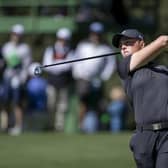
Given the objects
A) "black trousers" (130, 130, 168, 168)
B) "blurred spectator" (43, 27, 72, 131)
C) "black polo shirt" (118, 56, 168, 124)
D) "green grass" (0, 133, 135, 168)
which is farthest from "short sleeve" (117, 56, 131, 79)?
"blurred spectator" (43, 27, 72, 131)

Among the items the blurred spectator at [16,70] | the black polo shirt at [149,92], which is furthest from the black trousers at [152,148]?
the blurred spectator at [16,70]

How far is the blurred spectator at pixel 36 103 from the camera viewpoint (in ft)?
49.9

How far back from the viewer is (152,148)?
6.45m

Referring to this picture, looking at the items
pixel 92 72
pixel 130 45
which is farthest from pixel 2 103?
pixel 130 45

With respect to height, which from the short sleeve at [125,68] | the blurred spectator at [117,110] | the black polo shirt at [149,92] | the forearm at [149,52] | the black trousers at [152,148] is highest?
the forearm at [149,52]

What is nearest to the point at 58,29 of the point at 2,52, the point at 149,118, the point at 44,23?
the point at 44,23

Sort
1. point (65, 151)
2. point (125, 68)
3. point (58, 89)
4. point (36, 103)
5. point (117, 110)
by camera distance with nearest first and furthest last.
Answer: point (125, 68), point (65, 151), point (117, 110), point (58, 89), point (36, 103)

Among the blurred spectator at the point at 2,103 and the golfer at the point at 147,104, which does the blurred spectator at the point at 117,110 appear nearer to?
the blurred spectator at the point at 2,103

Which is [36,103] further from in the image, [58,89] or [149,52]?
[149,52]

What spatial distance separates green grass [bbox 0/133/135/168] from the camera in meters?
11.1

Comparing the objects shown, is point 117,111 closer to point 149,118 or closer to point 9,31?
point 9,31

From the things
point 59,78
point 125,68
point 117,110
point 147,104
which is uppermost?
point 125,68

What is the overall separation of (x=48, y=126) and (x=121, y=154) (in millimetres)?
3756

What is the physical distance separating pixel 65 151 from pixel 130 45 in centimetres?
600
